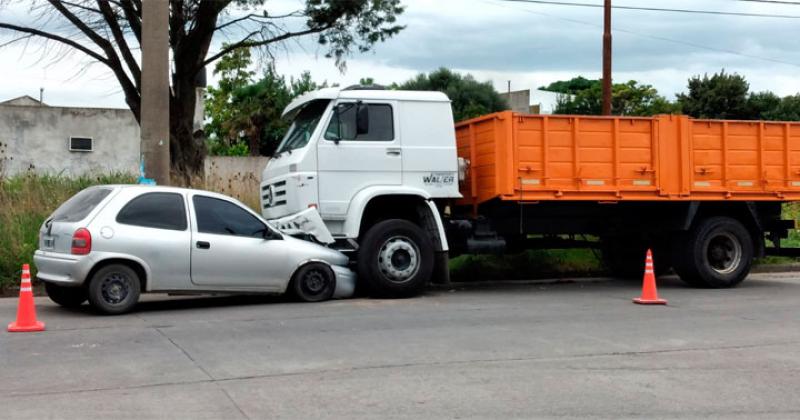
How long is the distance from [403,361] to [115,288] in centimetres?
420

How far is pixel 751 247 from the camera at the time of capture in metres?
15.1

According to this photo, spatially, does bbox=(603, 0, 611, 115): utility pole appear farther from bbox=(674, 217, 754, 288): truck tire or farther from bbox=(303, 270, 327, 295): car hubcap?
bbox=(303, 270, 327, 295): car hubcap

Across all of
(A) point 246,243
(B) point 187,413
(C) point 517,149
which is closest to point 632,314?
(C) point 517,149

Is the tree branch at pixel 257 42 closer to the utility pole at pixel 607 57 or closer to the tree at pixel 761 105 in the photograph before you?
the utility pole at pixel 607 57

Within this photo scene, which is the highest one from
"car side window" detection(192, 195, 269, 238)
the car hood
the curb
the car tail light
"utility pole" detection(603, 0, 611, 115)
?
"utility pole" detection(603, 0, 611, 115)

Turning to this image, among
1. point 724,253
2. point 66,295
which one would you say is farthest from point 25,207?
point 724,253

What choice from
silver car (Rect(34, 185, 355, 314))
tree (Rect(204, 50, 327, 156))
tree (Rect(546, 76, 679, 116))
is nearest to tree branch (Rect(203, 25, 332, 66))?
silver car (Rect(34, 185, 355, 314))

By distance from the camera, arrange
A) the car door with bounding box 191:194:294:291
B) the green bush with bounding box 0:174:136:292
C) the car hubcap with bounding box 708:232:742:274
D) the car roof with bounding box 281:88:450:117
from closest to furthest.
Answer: the car door with bounding box 191:194:294:291 → the car roof with bounding box 281:88:450:117 → the green bush with bounding box 0:174:136:292 → the car hubcap with bounding box 708:232:742:274

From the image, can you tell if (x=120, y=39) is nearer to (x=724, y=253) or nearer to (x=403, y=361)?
(x=724, y=253)

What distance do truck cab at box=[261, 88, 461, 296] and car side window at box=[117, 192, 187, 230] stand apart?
1.89 meters

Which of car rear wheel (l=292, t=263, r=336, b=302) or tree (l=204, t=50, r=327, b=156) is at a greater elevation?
tree (l=204, t=50, r=327, b=156)

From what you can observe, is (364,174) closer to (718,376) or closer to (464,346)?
(464,346)

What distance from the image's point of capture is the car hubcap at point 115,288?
10674mm

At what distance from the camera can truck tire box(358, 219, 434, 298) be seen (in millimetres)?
12664
